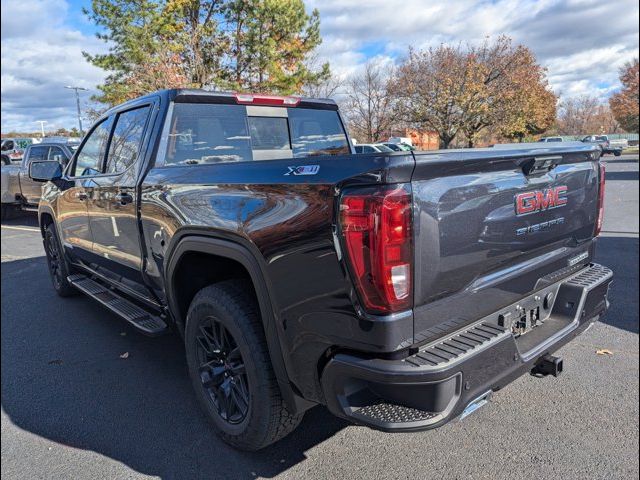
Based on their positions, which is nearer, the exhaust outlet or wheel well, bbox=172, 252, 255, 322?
the exhaust outlet

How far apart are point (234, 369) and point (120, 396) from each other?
4.15 ft

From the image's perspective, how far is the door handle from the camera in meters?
3.40

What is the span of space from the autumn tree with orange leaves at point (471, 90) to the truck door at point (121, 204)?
22.1 meters

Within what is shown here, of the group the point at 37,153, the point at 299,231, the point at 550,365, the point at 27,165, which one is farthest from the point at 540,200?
the point at 37,153

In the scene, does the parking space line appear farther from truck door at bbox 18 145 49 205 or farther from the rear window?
the rear window

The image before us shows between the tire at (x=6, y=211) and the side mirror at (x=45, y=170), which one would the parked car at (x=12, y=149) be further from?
the side mirror at (x=45, y=170)

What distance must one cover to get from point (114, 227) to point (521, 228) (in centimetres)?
297

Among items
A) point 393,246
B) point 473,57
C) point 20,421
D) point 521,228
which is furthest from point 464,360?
point 473,57

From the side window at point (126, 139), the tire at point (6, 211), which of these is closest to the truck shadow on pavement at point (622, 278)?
the side window at point (126, 139)

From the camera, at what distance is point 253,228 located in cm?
222

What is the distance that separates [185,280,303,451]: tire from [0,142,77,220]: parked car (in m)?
9.82

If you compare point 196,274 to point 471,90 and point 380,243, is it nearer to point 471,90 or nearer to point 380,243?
point 380,243

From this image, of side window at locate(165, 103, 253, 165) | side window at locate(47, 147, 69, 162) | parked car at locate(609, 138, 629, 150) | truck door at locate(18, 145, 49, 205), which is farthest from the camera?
truck door at locate(18, 145, 49, 205)

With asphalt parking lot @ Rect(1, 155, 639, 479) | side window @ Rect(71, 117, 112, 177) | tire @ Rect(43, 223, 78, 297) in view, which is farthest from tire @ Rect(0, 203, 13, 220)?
asphalt parking lot @ Rect(1, 155, 639, 479)
